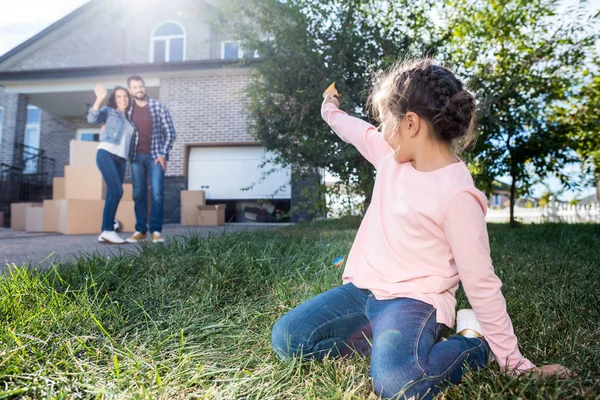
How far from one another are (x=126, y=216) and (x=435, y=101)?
237 inches

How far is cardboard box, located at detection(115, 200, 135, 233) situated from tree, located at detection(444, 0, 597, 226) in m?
4.99

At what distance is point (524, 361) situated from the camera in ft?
4.21

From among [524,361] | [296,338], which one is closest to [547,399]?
Answer: [524,361]

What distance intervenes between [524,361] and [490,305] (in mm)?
182

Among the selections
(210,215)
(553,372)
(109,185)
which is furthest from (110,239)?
(210,215)

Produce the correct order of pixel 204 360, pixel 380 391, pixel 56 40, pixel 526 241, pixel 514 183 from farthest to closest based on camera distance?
pixel 56 40 → pixel 514 183 → pixel 526 241 → pixel 204 360 → pixel 380 391

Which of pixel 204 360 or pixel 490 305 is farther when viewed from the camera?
pixel 204 360

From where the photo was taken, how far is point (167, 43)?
1266cm

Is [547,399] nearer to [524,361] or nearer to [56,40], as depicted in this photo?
[524,361]

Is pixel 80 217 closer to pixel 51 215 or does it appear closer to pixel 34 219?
pixel 51 215

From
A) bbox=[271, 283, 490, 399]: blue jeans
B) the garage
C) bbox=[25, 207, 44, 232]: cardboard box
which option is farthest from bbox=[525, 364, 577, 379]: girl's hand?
the garage

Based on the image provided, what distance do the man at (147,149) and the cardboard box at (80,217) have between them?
5.58ft

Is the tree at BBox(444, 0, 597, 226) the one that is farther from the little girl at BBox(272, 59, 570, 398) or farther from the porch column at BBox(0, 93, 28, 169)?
the porch column at BBox(0, 93, 28, 169)

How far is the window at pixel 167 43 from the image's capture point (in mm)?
12531
